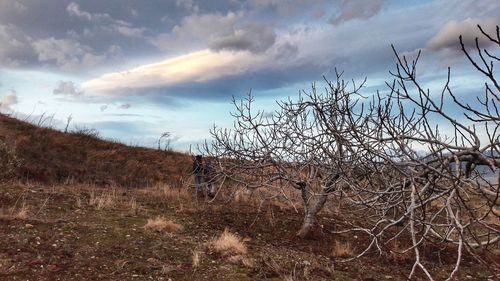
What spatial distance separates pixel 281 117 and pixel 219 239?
2870 mm

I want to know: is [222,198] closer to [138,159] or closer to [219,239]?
[219,239]

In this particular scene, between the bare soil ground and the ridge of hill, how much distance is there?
5.17m

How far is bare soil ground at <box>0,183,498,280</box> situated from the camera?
6.81 metres

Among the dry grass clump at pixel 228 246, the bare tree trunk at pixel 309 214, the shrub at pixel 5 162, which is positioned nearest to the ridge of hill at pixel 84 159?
the shrub at pixel 5 162

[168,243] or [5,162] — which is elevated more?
[5,162]

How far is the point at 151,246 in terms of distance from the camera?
317 inches

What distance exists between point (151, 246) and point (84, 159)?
12753 mm

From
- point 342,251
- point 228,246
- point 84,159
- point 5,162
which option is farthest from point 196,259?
Answer: point 84,159

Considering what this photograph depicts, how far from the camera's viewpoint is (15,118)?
21.8m

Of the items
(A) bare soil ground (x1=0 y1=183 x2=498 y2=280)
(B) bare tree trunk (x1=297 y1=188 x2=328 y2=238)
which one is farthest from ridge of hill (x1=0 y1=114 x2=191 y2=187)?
(B) bare tree trunk (x1=297 y1=188 x2=328 y2=238)

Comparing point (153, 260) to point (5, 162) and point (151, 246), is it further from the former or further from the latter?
point (5, 162)

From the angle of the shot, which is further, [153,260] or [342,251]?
[342,251]

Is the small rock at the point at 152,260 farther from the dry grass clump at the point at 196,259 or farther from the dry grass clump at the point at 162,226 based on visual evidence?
the dry grass clump at the point at 162,226

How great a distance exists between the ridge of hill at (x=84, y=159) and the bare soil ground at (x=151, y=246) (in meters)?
5.17
